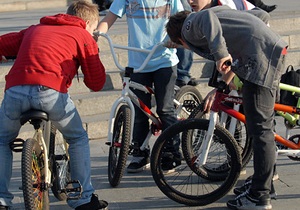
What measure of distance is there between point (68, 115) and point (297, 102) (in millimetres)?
1888

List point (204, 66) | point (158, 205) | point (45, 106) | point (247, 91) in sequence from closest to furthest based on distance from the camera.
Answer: point (45, 106)
point (247, 91)
point (158, 205)
point (204, 66)

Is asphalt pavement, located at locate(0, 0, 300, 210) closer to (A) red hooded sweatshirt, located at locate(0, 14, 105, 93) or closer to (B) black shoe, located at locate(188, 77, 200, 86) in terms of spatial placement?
(A) red hooded sweatshirt, located at locate(0, 14, 105, 93)

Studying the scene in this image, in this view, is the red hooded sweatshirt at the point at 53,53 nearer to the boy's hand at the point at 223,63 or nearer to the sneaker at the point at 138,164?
the boy's hand at the point at 223,63

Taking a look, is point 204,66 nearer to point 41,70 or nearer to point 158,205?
point 158,205

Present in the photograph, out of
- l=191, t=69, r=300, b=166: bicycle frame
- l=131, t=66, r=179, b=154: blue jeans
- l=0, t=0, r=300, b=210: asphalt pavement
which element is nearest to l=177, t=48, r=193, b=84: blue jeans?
l=0, t=0, r=300, b=210: asphalt pavement

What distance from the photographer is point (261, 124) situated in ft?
15.4

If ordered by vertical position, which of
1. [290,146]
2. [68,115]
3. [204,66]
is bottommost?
[204,66]

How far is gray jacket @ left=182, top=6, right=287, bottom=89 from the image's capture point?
4516 mm

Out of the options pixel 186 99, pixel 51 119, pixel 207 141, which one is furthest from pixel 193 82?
pixel 51 119

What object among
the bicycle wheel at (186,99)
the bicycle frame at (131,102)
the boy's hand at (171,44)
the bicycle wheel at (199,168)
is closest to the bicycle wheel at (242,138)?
the bicycle wheel at (199,168)

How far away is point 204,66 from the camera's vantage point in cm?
863

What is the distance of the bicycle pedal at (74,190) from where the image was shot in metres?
4.63

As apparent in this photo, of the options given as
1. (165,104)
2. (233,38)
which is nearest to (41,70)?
(233,38)

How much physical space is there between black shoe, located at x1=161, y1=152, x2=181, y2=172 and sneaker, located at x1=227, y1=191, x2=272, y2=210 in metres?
0.63
